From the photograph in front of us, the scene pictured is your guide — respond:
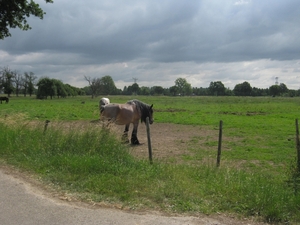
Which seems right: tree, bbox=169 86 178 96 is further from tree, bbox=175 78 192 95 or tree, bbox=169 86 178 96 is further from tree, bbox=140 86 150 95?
tree, bbox=140 86 150 95

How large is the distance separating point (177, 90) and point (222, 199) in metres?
133

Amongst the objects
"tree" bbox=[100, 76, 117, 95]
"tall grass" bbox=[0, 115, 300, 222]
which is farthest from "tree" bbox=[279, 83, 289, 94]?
"tall grass" bbox=[0, 115, 300, 222]

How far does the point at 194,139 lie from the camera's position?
1480 cm

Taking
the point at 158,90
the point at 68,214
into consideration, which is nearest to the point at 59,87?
the point at 158,90

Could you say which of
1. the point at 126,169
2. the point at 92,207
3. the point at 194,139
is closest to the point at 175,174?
the point at 126,169

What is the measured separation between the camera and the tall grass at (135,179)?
503 cm

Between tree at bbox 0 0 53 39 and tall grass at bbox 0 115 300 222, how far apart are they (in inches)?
379

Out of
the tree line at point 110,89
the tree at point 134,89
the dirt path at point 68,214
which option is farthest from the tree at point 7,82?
the dirt path at point 68,214

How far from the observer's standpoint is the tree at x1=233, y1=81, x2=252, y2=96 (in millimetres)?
129000

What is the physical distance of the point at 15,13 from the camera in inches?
632

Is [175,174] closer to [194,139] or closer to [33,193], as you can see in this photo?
[33,193]

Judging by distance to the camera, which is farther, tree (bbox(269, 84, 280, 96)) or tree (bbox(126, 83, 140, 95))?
tree (bbox(126, 83, 140, 95))

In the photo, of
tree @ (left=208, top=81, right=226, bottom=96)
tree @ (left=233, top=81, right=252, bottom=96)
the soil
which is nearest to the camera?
the soil

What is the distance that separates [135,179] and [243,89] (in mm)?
131405
